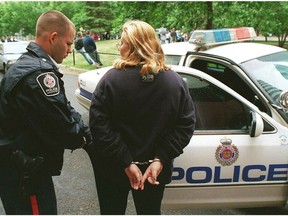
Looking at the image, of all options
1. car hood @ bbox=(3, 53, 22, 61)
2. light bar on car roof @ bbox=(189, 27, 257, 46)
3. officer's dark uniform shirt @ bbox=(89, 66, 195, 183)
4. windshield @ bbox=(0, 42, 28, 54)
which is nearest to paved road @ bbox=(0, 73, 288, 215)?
officer's dark uniform shirt @ bbox=(89, 66, 195, 183)

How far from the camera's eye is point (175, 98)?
1.83 metres

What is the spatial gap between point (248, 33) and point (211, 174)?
6.53 ft

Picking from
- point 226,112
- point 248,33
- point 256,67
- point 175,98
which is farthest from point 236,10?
point 175,98

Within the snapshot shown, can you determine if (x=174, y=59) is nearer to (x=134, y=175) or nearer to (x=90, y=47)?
(x=134, y=175)

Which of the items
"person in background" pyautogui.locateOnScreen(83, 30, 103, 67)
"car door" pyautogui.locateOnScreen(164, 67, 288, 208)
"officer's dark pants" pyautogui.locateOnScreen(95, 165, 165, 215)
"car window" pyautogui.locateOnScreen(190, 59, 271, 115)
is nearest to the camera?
"officer's dark pants" pyautogui.locateOnScreen(95, 165, 165, 215)

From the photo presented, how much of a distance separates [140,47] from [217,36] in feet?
6.05

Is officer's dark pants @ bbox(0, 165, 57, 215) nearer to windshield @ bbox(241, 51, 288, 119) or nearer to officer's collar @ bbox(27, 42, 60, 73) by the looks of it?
officer's collar @ bbox(27, 42, 60, 73)

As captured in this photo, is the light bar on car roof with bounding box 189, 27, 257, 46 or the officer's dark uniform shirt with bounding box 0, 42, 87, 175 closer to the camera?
the officer's dark uniform shirt with bounding box 0, 42, 87, 175

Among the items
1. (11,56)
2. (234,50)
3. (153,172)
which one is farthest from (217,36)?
(11,56)

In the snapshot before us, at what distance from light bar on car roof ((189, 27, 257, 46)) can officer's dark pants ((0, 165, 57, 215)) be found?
2119 mm

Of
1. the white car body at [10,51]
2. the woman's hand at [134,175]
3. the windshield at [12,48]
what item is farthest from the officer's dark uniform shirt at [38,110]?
the windshield at [12,48]

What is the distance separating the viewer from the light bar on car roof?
3.33 metres

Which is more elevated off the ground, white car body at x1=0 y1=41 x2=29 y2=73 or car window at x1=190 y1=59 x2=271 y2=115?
car window at x1=190 y1=59 x2=271 y2=115

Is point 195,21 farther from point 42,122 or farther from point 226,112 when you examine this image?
point 42,122
